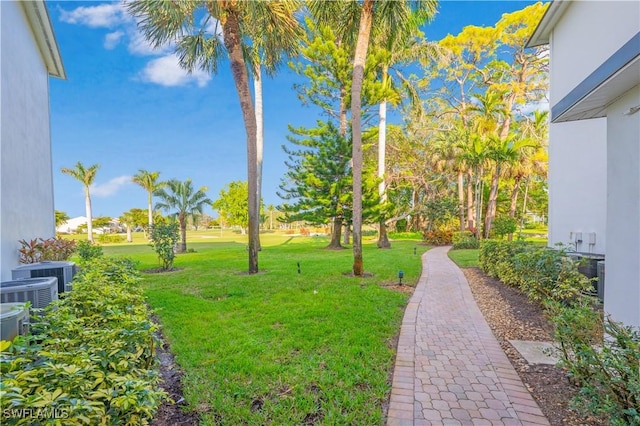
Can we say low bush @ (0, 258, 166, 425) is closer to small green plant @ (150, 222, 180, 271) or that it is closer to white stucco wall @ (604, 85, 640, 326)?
white stucco wall @ (604, 85, 640, 326)

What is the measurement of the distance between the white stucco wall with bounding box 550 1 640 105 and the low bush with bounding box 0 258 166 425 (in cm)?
841

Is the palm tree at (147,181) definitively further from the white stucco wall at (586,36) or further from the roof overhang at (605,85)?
the roof overhang at (605,85)

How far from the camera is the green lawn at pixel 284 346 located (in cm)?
262

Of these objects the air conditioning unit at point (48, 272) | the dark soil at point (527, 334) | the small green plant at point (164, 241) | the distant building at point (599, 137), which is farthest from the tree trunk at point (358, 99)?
the small green plant at point (164, 241)

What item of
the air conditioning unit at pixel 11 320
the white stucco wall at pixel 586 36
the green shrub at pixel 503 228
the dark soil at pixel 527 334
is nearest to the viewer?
the air conditioning unit at pixel 11 320

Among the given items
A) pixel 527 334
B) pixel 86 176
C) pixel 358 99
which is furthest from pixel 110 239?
A: pixel 527 334

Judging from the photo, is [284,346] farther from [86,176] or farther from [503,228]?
[86,176]

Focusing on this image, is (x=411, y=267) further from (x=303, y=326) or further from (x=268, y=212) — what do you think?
(x=268, y=212)

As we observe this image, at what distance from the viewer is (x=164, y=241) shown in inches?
399

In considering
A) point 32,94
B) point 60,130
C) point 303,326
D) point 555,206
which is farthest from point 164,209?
point 555,206

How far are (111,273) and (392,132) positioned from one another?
23.9 m

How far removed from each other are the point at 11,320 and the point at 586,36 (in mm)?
10384

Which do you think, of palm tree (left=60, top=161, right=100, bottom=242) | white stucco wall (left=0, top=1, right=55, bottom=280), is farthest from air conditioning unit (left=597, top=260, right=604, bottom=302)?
palm tree (left=60, top=161, right=100, bottom=242)

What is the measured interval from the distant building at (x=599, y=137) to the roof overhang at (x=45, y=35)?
941 centimetres
